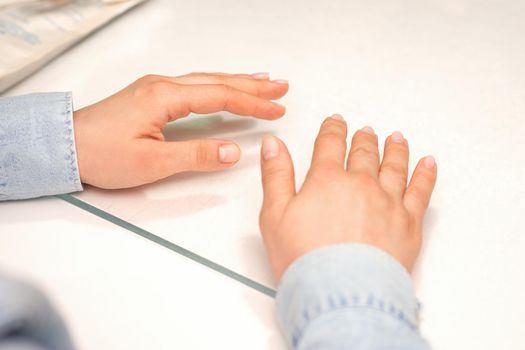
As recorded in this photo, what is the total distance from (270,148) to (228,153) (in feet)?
0.14

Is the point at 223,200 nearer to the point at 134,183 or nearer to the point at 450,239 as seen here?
the point at 134,183

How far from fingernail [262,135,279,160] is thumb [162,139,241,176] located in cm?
3

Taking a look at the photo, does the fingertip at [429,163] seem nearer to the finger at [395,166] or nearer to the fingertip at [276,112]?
the finger at [395,166]

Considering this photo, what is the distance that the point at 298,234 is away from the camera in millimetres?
401

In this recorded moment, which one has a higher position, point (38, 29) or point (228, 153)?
point (38, 29)

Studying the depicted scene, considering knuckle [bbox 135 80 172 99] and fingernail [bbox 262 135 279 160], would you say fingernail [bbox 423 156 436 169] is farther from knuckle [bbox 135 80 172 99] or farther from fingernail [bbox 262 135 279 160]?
knuckle [bbox 135 80 172 99]

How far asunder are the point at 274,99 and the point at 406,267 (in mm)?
233

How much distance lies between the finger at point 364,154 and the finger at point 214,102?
0.26ft

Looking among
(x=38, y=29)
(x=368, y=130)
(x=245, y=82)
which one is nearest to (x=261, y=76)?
(x=245, y=82)

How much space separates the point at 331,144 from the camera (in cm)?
48

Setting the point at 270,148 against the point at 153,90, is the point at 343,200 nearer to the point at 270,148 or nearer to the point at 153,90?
the point at 270,148

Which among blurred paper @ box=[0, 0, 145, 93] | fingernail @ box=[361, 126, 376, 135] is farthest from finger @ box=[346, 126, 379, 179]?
blurred paper @ box=[0, 0, 145, 93]

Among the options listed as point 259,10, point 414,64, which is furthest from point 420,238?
point 259,10

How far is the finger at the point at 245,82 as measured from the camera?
550 mm
